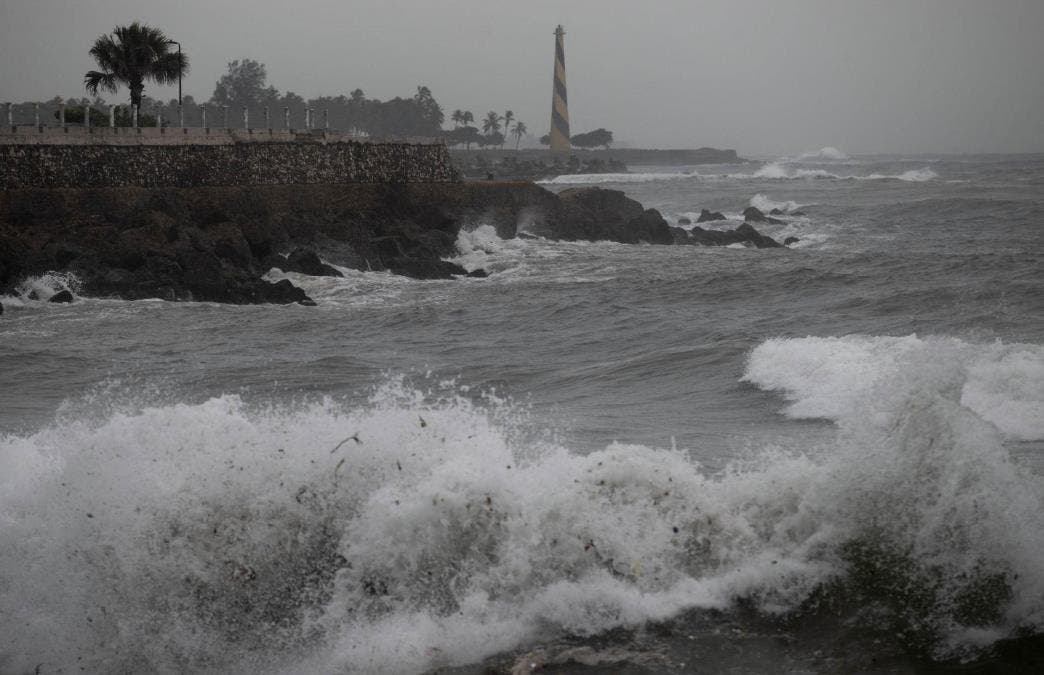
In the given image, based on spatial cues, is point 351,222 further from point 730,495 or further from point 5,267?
point 730,495

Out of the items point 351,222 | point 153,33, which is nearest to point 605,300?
point 351,222

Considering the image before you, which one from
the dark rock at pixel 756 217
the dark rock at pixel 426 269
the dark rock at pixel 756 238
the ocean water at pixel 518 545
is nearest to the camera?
the ocean water at pixel 518 545

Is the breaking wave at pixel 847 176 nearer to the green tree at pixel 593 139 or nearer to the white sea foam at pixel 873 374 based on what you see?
the green tree at pixel 593 139

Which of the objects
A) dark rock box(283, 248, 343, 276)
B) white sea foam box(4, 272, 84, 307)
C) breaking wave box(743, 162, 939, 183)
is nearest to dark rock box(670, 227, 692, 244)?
dark rock box(283, 248, 343, 276)

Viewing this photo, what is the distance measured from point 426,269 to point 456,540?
1981 centimetres

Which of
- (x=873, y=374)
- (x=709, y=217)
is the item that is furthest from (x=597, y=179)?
(x=873, y=374)

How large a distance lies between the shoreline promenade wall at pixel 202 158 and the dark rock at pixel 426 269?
6097mm

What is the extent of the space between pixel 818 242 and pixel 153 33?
68.3 feet

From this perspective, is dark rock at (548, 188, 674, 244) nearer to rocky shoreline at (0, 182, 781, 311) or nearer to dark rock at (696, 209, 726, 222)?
rocky shoreline at (0, 182, 781, 311)

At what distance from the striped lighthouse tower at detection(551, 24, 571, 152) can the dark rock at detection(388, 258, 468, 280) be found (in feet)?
210

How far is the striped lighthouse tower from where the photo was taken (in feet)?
287

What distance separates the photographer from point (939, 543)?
5.92 meters

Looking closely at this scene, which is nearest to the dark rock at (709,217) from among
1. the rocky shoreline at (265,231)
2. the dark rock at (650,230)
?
the rocky shoreline at (265,231)

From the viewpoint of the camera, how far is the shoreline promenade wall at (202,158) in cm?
2562
